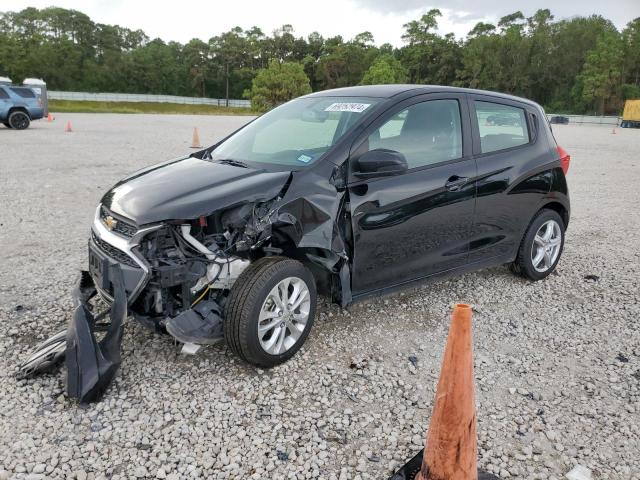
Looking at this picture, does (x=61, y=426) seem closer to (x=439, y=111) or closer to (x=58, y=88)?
(x=439, y=111)

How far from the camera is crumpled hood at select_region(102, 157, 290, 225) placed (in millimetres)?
3102

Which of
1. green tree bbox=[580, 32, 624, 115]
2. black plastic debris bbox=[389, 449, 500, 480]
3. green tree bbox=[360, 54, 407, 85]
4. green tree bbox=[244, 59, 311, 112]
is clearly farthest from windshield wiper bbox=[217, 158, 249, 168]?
green tree bbox=[580, 32, 624, 115]

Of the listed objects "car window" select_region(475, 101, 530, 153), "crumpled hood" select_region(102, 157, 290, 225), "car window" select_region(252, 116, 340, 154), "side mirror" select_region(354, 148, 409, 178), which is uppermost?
"car window" select_region(475, 101, 530, 153)

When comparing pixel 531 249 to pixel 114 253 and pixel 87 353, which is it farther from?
pixel 87 353

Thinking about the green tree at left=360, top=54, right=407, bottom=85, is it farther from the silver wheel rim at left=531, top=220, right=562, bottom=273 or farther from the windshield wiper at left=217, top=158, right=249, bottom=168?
the windshield wiper at left=217, top=158, right=249, bottom=168

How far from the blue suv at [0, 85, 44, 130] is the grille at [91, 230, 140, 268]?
62.1 feet

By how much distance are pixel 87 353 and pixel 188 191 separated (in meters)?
1.12

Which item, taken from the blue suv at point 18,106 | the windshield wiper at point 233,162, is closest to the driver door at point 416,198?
the windshield wiper at point 233,162

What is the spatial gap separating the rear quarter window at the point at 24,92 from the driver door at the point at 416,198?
19.5 m

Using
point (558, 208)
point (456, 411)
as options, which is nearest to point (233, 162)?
point (456, 411)

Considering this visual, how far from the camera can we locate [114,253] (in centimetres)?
323

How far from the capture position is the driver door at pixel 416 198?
3.62 meters

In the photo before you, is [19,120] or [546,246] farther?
[19,120]

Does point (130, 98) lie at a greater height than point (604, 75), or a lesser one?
lesser
